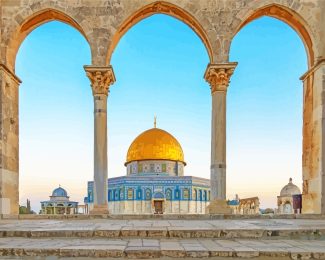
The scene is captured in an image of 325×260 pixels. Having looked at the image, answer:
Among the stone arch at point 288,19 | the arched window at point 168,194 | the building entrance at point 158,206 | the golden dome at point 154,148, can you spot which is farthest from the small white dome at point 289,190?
the stone arch at point 288,19

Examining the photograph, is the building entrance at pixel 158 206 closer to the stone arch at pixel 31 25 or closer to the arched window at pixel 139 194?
the arched window at pixel 139 194

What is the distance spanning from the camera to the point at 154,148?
46062 millimetres

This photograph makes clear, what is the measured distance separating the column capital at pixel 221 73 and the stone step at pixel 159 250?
6.29 meters

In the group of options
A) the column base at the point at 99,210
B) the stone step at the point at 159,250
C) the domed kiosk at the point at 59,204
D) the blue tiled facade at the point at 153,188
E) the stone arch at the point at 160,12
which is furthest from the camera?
the domed kiosk at the point at 59,204

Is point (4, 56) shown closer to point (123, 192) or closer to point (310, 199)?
point (310, 199)

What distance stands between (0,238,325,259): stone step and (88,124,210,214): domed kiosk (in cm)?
3950

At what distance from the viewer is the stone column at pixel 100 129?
35.0 feet

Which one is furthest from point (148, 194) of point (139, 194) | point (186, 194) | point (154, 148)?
point (154, 148)

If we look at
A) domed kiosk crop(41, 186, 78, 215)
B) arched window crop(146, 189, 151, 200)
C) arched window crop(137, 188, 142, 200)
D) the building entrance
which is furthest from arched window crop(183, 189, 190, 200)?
domed kiosk crop(41, 186, 78, 215)

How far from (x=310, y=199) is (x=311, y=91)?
3501mm

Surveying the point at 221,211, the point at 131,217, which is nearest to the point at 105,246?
the point at 131,217

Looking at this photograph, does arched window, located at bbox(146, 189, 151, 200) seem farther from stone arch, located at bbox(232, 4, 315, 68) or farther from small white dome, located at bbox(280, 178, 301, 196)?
stone arch, located at bbox(232, 4, 315, 68)

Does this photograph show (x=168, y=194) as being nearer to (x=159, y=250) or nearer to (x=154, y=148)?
(x=154, y=148)

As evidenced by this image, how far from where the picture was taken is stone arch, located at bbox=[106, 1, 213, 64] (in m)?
11.2
